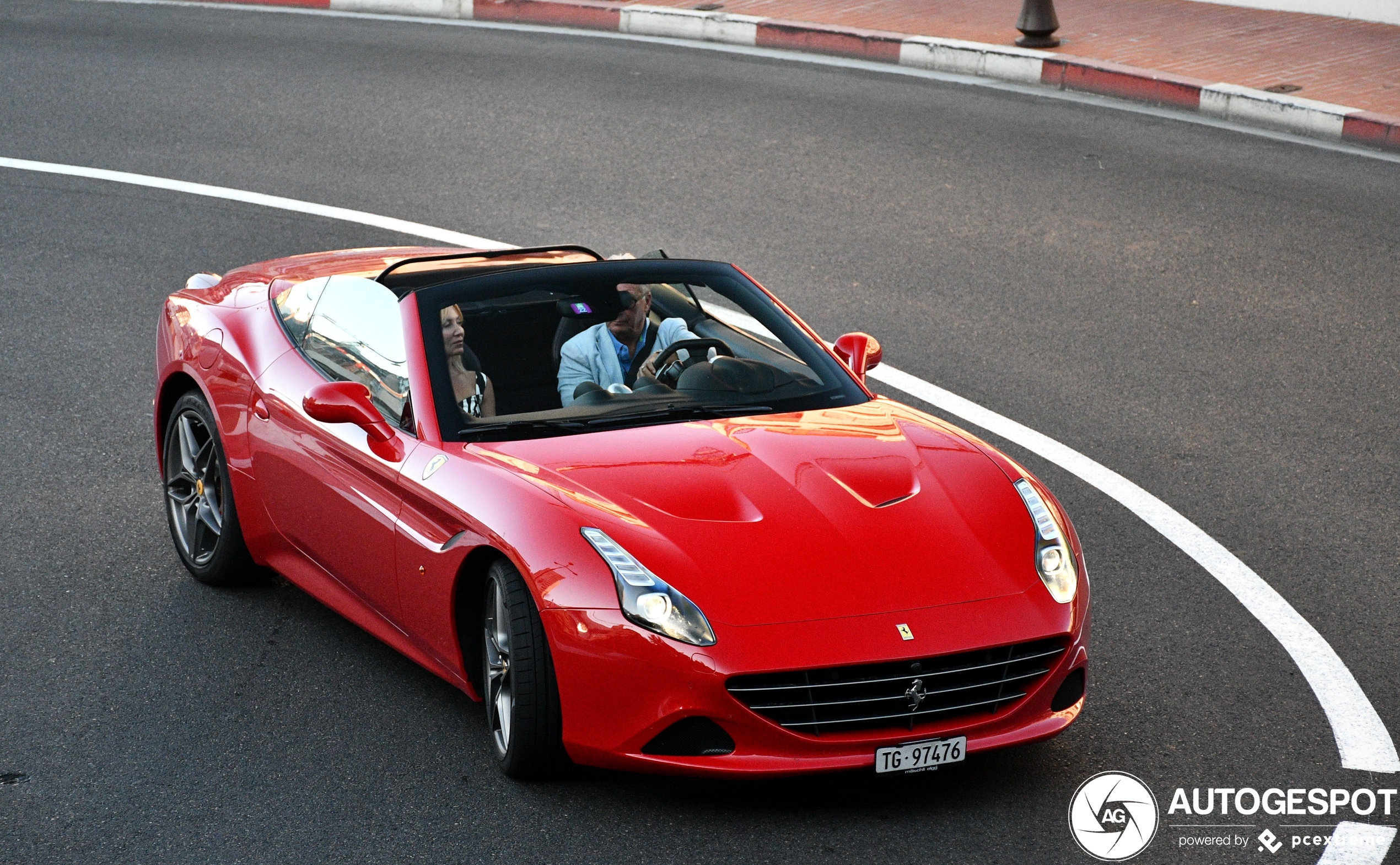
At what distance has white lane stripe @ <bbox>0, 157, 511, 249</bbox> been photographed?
10711mm

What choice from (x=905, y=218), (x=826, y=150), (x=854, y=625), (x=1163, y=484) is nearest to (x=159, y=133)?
(x=826, y=150)

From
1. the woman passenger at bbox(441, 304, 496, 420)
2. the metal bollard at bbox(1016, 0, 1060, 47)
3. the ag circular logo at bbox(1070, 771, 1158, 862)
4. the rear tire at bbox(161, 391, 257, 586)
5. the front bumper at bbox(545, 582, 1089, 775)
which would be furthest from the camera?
the metal bollard at bbox(1016, 0, 1060, 47)

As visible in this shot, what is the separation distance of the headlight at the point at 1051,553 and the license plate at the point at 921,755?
1.81 feet

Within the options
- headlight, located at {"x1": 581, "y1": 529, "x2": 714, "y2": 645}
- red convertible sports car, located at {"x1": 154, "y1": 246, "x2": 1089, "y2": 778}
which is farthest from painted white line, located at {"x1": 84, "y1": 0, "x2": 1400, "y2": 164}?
headlight, located at {"x1": 581, "y1": 529, "x2": 714, "y2": 645}

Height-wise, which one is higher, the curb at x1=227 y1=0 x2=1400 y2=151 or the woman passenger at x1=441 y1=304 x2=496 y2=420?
the curb at x1=227 y1=0 x2=1400 y2=151

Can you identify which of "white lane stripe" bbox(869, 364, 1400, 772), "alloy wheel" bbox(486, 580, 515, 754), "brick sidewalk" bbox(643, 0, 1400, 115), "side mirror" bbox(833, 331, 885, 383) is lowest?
"white lane stripe" bbox(869, 364, 1400, 772)

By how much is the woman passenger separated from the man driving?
0.26m

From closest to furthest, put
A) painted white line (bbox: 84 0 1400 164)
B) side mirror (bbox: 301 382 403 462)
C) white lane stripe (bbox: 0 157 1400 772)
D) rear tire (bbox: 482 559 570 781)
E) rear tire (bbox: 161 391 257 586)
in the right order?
rear tire (bbox: 482 559 570 781), white lane stripe (bbox: 0 157 1400 772), side mirror (bbox: 301 382 403 462), rear tire (bbox: 161 391 257 586), painted white line (bbox: 84 0 1400 164)

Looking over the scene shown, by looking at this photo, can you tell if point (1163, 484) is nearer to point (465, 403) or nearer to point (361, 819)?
point (465, 403)

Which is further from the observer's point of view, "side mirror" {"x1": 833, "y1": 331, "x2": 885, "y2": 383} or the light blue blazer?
"side mirror" {"x1": 833, "y1": 331, "x2": 885, "y2": 383}

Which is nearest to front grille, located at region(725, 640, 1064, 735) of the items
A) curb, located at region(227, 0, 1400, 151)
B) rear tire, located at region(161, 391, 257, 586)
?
rear tire, located at region(161, 391, 257, 586)

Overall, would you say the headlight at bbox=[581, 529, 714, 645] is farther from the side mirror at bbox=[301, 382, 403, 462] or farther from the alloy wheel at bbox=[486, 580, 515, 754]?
the side mirror at bbox=[301, 382, 403, 462]

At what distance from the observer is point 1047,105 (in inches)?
532

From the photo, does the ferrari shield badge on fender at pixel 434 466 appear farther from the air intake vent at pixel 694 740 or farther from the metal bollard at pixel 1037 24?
the metal bollard at pixel 1037 24
